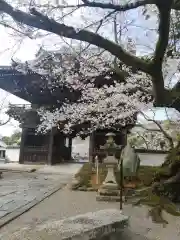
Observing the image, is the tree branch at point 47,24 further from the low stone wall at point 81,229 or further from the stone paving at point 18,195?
the stone paving at point 18,195

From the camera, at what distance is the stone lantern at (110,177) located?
8609 mm

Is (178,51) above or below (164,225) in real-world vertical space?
above

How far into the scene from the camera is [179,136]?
995cm

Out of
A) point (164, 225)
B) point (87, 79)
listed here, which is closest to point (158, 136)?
point (87, 79)

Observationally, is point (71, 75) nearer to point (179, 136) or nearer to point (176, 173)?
point (179, 136)

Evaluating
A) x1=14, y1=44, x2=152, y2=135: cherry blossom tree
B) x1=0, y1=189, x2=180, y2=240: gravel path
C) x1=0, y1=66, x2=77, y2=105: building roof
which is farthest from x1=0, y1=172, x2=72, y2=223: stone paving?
x1=0, y1=66, x2=77, y2=105: building roof

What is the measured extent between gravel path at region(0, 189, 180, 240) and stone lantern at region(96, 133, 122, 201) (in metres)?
0.33

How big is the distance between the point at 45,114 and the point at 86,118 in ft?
11.9

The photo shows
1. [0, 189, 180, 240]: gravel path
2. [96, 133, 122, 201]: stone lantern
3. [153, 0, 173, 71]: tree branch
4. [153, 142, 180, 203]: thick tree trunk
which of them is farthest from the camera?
[96, 133, 122, 201]: stone lantern

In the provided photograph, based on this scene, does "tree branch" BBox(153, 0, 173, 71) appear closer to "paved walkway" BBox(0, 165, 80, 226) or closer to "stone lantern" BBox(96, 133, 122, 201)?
"paved walkway" BBox(0, 165, 80, 226)

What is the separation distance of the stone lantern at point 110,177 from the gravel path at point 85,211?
33 cm

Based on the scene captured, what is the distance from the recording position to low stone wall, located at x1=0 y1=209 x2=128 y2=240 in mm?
3813

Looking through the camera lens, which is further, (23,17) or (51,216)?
(51,216)

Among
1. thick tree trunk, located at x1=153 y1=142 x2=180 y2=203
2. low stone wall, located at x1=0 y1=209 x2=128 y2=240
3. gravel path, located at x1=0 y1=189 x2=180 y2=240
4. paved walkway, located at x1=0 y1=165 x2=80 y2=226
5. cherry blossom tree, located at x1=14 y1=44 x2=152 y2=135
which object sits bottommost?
gravel path, located at x1=0 y1=189 x2=180 y2=240
